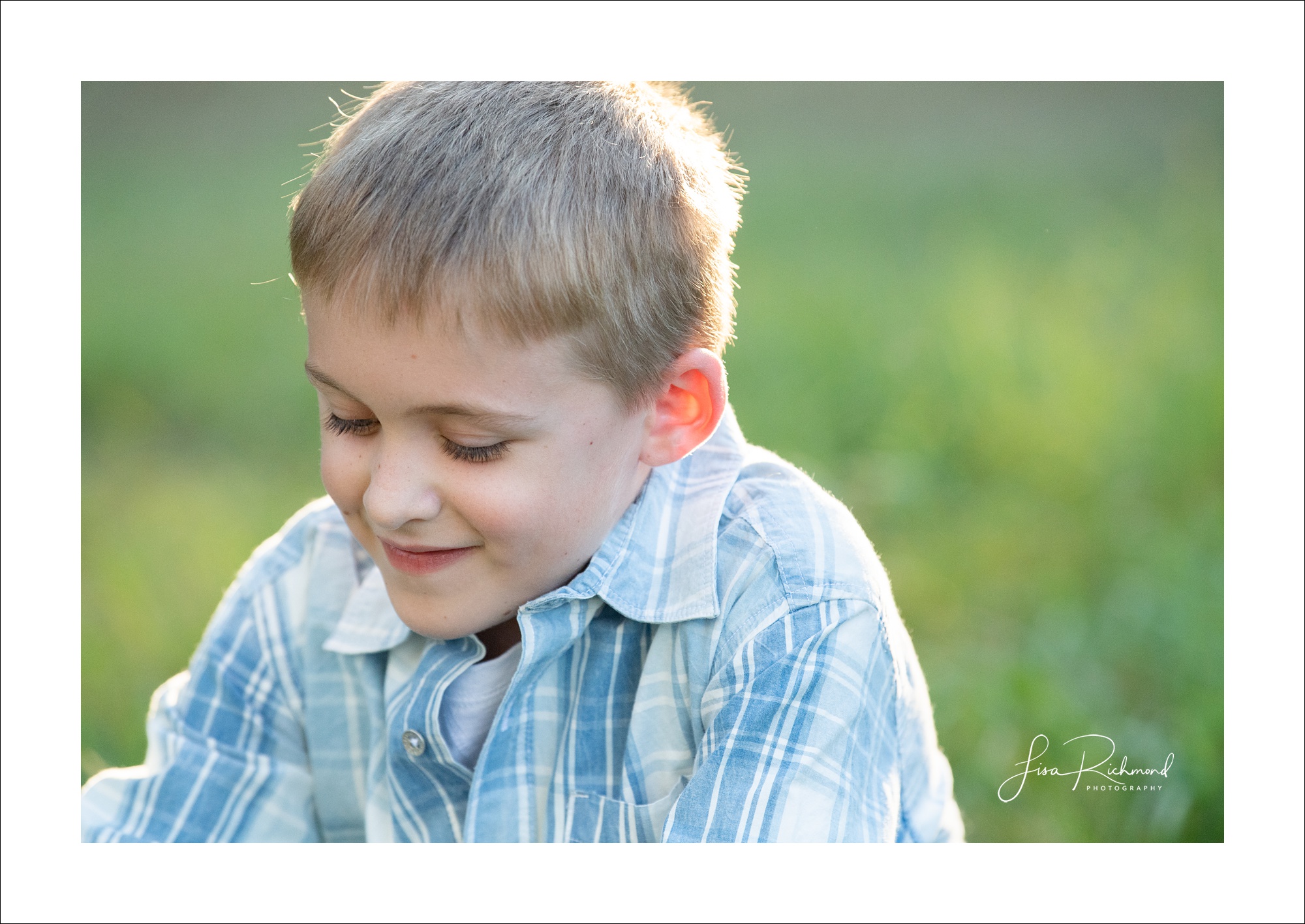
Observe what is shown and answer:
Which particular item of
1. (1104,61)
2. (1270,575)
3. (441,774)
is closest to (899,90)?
(1104,61)

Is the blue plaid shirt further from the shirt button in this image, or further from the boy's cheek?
the boy's cheek

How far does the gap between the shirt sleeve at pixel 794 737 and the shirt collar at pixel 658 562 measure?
0.08 m

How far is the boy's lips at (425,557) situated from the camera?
3.52ft

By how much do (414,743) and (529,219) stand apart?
21.4 inches

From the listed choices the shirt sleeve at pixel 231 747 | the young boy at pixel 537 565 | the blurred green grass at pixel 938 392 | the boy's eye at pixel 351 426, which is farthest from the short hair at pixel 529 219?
the shirt sleeve at pixel 231 747

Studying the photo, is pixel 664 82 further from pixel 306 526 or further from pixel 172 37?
pixel 306 526

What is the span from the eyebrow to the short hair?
0.07 metres

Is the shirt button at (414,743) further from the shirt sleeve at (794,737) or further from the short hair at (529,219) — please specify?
the short hair at (529,219)

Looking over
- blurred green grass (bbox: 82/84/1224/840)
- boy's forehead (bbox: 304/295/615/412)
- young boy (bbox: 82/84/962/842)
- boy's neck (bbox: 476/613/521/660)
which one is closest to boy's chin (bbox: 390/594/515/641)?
young boy (bbox: 82/84/962/842)

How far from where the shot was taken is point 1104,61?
3.72 feet

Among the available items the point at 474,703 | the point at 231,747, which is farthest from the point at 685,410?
the point at 231,747

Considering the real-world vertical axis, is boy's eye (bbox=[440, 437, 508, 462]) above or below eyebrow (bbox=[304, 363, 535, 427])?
below

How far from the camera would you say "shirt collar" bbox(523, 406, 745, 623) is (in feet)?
3.64

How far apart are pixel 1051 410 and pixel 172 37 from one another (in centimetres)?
159
